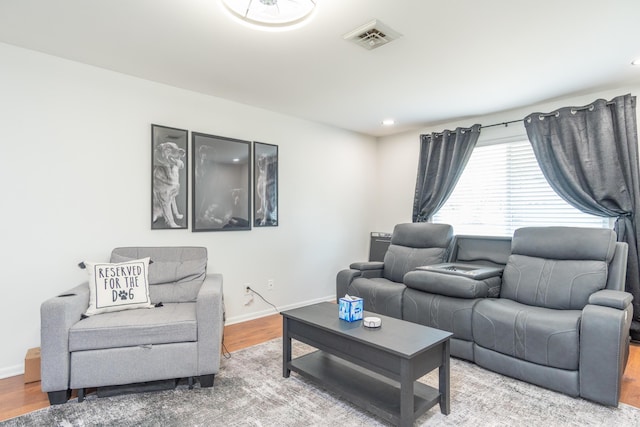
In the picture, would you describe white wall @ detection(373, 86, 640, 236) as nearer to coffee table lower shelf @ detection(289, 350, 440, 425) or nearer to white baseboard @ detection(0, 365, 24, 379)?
coffee table lower shelf @ detection(289, 350, 440, 425)

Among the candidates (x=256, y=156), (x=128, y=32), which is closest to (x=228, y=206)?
(x=256, y=156)

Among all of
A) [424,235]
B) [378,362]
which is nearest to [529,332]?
[378,362]

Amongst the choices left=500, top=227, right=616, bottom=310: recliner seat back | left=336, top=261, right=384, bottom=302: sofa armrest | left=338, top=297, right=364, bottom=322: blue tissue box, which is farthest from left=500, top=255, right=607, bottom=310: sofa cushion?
left=338, top=297, right=364, bottom=322: blue tissue box

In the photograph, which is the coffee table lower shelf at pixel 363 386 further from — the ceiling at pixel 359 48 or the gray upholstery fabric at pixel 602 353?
the ceiling at pixel 359 48

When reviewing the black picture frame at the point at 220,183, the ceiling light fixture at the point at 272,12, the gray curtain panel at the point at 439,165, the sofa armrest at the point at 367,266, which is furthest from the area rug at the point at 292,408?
the gray curtain panel at the point at 439,165

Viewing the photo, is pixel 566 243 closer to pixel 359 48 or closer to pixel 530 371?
pixel 530 371

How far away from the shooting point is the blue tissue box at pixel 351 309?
222cm

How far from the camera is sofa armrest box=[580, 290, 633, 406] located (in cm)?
200

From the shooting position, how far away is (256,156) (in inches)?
150

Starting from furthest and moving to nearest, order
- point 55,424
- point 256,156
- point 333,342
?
point 256,156 < point 333,342 < point 55,424

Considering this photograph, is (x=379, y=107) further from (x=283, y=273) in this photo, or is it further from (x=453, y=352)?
(x=453, y=352)

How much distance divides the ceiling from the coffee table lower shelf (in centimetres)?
223

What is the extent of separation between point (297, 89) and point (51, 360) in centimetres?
276

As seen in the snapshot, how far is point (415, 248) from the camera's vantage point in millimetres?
3758
